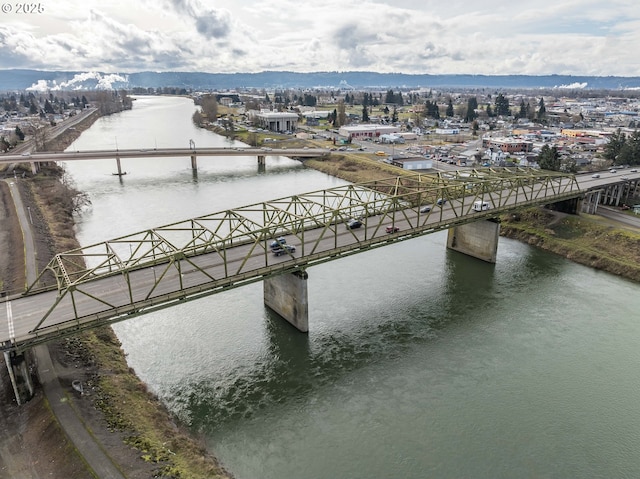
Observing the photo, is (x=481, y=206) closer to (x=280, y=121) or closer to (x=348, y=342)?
(x=348, y=342)

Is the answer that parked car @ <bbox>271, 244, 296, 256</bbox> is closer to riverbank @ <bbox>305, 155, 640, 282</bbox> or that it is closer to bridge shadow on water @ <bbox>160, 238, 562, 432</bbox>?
bridge shadow on water @ <bbox>160, 238, 562, 432</bbox>

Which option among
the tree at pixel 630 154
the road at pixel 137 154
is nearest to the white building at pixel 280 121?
the road at pixel 137 154

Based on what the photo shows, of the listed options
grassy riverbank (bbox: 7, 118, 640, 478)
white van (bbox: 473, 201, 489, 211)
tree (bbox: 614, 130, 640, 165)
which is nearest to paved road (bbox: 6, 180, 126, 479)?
grassy riverbank (bbox: 7, 118, 640, 478)

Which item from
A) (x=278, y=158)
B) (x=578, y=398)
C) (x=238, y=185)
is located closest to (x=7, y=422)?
(x=578, y=398)

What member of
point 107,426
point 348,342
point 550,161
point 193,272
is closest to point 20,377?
point 107,426

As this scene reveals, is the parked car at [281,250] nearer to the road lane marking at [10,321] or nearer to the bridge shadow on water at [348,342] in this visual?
the bridge shadow on water at [348,342]
